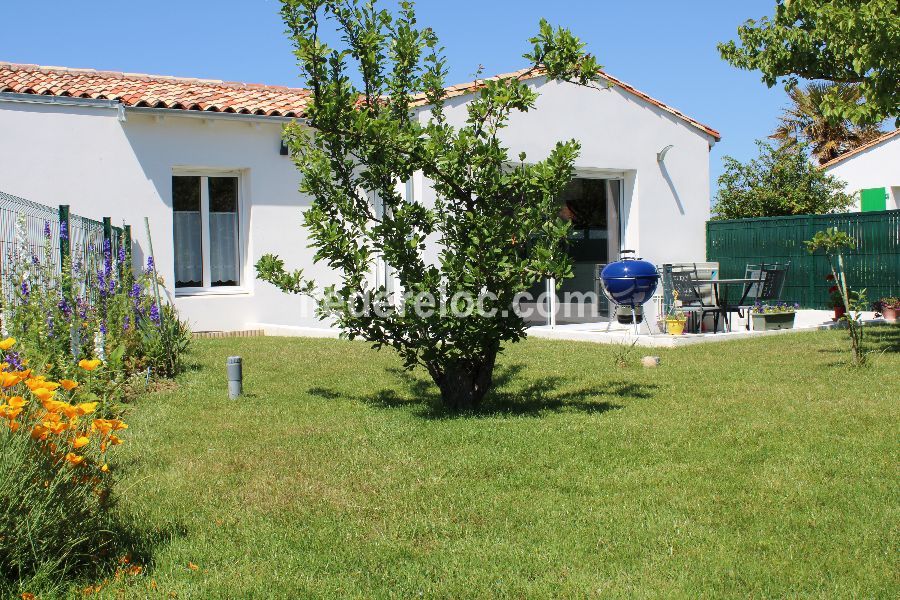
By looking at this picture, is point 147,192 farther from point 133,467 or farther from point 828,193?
point 828,193

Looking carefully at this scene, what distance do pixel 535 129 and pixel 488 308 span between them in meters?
8.53

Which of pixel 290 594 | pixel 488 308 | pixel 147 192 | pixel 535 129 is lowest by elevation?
pixel 290 594

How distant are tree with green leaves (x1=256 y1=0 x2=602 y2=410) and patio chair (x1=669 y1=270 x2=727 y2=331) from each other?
643cm

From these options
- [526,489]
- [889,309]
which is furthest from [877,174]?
[526,489]

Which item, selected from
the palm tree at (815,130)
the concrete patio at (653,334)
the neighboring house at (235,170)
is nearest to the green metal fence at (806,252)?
the neighboring house at (235,170)

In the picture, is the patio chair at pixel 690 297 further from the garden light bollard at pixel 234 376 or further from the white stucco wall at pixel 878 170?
the white stucco wall at pixel 878 170

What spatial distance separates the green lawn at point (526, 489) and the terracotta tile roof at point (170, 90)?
5904 millimetres

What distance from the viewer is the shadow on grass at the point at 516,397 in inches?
295

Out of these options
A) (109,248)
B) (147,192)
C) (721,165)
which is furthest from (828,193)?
(109,248)

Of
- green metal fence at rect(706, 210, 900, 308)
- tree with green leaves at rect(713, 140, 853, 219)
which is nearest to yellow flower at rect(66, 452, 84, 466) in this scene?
green metal fence at rect(706, 210, 900, 308)

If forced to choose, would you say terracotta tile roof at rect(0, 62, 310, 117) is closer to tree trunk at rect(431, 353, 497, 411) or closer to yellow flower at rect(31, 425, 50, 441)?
tree trunk at rect(431, 353, 497, 411)

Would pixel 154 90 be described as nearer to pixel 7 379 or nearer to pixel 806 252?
pixel 7 379

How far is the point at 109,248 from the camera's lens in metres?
10.0

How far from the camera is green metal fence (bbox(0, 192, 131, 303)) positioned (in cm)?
690
